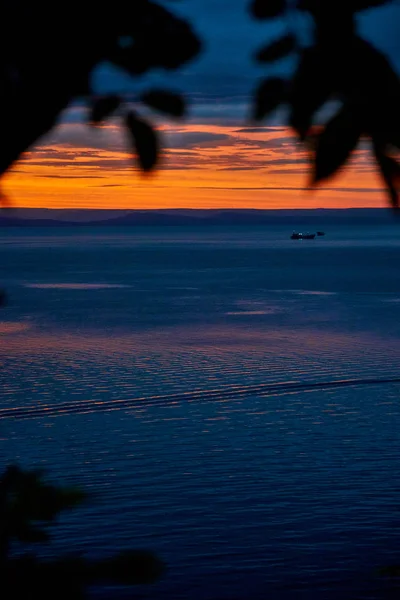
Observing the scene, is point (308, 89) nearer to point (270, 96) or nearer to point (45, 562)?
point (270, 96)

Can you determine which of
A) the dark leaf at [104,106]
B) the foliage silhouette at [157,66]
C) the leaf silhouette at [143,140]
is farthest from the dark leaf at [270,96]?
→ the dark leaf at [104,106]

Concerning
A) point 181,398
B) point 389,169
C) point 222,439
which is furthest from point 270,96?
point 181,398

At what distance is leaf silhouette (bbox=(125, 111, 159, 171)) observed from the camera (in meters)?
2.10

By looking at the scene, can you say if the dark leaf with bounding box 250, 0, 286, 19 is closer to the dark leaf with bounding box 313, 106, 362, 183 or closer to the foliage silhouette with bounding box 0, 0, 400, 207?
the foliage silhouette with bounding box 0, 0, 400, 207

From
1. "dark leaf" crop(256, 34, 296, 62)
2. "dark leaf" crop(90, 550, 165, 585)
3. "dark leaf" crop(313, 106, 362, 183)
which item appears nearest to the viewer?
"dark leaf" crop(313, 106, 362, 183)

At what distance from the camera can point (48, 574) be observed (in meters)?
2.44

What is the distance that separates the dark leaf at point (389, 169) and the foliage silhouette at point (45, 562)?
3.75 feet

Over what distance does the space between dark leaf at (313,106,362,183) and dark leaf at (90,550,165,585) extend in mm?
1134

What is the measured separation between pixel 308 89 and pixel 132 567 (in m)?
1.25

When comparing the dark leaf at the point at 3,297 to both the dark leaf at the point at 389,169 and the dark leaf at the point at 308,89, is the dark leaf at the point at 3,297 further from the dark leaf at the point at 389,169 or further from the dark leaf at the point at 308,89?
the dark leaf at the point at 389,169

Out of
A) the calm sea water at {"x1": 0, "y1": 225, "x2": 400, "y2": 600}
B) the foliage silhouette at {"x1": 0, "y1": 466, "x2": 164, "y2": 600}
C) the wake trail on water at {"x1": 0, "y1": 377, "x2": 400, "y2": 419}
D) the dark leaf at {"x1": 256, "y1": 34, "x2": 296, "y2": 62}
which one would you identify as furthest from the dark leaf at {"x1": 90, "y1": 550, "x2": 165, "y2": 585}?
the wake trail on water at {"x1": 0, "y1": 377, "x2": 400, "y2": 419}

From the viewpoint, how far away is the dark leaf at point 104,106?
2.19 m

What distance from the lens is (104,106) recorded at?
7.21ft

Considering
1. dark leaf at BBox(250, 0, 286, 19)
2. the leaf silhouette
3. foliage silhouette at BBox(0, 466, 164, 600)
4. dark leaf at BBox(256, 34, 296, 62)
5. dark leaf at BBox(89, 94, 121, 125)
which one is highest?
dark leaf at BBox(250, 0, 286, 19)
